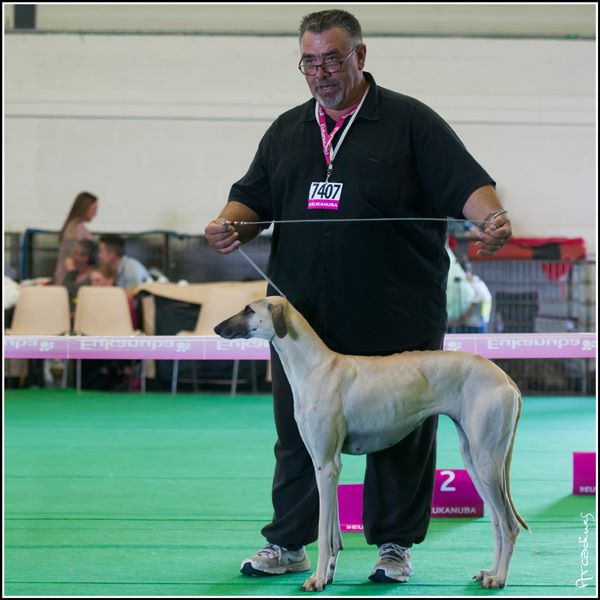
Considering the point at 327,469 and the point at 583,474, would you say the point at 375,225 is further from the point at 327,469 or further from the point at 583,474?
the point at 583,474

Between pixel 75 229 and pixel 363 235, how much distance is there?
8052 millimetres

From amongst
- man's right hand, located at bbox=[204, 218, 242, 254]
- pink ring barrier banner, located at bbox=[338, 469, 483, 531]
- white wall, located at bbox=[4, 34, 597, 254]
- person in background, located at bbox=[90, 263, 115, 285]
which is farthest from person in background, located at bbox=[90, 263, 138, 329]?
man's right hand, located at bbox=[204, 218, 242, 254]

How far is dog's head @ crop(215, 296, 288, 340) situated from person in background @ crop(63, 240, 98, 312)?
7513 mm

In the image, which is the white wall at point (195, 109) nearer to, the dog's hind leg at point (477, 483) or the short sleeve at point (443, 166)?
the short sleeve at point (443, 166)

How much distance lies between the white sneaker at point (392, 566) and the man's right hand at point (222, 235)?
1.19 meters

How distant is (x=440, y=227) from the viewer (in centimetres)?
355

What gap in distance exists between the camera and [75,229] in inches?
432

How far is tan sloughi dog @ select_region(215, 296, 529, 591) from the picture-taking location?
3.18m

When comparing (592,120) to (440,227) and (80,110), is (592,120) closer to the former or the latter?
(80,110)

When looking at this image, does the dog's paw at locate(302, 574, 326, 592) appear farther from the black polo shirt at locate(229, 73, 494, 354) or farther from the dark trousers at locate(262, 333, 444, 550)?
the black polo shirt at locate(229, 73, 494, 354)

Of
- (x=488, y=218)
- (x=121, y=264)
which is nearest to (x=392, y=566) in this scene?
(x=488, y=218)

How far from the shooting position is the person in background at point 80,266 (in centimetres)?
1056

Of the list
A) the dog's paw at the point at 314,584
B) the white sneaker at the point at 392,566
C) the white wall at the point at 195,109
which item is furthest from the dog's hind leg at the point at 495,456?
the white wall at the point at 195,109

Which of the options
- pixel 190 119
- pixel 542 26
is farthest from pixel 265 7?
pixel 542 26
